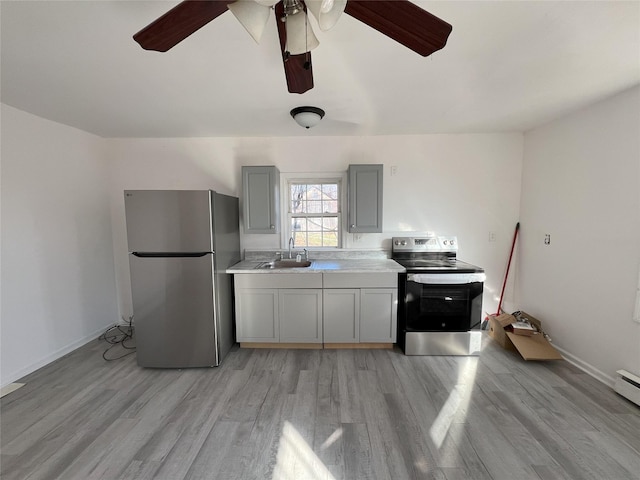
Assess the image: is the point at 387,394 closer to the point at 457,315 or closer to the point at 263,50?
the point at 457,315

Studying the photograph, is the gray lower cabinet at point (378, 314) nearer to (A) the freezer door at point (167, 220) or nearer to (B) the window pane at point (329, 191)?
(B) the window pane at point (329, 191)

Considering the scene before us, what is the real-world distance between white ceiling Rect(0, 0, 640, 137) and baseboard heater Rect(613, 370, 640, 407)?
2182mm

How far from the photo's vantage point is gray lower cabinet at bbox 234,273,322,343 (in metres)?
2.47

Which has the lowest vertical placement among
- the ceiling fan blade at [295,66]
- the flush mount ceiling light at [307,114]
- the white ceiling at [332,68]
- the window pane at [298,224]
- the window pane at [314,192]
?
the window pane at [298,224]

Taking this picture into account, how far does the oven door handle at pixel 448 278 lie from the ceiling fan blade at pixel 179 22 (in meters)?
2.33

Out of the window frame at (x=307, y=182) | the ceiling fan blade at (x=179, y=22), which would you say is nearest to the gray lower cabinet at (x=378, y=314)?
the window frame at (x=307, y=182)

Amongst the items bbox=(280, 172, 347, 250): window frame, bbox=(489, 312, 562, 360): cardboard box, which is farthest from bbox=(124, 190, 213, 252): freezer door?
bbox=(489, 312, 562, 360): cardboard box

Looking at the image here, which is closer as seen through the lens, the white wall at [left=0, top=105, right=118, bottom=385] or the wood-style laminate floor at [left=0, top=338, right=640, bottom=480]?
the wood-style laminate floor at [left=0, top=338, right=640, bottom=480]

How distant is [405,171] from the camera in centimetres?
294

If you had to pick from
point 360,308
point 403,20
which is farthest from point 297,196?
point 403,20

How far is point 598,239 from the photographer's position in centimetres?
206

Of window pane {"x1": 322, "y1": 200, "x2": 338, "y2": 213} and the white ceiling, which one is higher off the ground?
the white ceiling

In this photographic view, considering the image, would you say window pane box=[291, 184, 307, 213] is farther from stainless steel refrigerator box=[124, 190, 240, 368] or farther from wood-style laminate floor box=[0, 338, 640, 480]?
wood-style laminate floor box=[0, 338, 640, 480]

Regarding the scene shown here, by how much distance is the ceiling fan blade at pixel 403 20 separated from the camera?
843 millimetres
